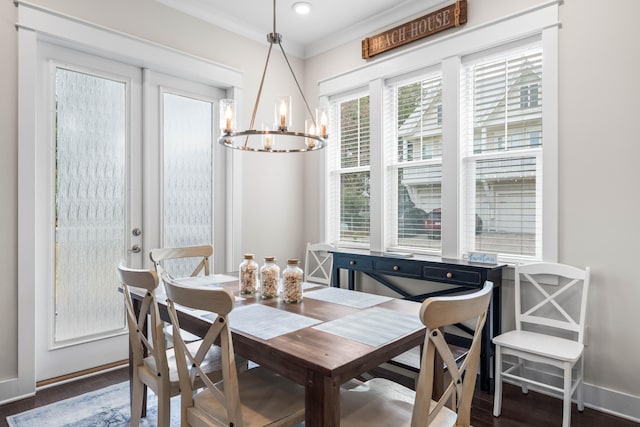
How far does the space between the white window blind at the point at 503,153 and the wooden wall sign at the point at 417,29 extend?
0.37 meters

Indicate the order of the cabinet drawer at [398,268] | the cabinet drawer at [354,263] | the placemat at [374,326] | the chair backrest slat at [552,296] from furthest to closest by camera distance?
the cabinet drawer at [354,263] < the cabinet drawer at [398,268] < the chair backrest slat at [552,296] < the placemat at [374,326]

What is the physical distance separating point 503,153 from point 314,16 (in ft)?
6.82

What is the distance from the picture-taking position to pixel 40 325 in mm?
2758

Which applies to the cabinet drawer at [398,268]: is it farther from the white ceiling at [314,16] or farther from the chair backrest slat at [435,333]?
the white ceiling at [314,16]

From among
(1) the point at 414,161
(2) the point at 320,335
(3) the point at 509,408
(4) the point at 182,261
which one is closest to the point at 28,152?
(4) the point at 182,261

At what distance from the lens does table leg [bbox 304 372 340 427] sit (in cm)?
122

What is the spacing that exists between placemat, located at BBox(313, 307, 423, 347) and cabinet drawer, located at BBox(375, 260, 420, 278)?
3.82 ft

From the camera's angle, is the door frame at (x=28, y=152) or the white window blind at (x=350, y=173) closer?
the door frame at (x=28, y=152)

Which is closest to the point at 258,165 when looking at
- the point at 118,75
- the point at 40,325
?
the point at 118,75

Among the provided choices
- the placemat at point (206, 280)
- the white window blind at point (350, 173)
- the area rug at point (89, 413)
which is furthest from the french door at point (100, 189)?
the white window blind at point (350, 173)

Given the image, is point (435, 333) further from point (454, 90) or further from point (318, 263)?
point (318, 263)

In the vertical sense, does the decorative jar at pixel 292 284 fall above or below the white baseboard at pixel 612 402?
above

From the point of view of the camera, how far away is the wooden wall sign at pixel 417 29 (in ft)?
10.0

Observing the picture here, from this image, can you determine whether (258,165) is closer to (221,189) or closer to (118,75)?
(221,189)
